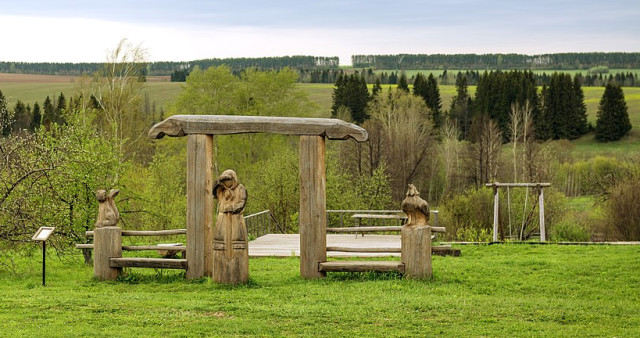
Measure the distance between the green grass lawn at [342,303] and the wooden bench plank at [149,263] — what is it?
315mm

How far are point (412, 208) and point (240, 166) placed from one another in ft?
138

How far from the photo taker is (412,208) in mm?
16859

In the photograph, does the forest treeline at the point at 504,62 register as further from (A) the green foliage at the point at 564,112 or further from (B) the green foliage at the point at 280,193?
(B) the green foliage at the point at 280,193

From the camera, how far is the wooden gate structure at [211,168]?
55.4ft

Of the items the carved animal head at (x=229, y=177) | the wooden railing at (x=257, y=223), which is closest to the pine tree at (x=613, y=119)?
the wooden railing at (x=257, y=223)

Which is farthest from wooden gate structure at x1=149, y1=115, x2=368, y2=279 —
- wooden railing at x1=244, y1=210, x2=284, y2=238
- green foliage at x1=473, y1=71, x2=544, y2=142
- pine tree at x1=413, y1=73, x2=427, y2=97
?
pine tree at x1=413, y1=73, x2=427, y2=97

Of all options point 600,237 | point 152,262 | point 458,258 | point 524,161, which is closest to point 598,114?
point 524,161

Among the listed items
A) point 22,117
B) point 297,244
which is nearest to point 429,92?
point 22,117

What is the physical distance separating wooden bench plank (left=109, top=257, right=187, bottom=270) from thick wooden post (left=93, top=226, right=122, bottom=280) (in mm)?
122

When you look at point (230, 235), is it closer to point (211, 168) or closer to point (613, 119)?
point (211, 168)

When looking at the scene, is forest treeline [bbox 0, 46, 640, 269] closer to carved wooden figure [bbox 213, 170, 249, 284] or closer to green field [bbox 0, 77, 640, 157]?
green field [bbox 0, 77, 640, 157]

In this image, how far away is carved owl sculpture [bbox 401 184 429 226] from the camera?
16.8 m

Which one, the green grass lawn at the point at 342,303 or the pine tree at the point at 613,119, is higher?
the pine tree at the point at 613,119

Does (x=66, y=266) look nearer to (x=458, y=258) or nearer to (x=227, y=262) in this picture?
(x=227, y=262)
